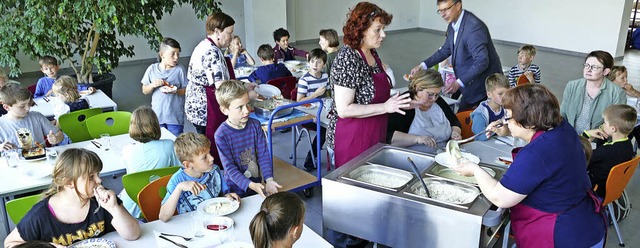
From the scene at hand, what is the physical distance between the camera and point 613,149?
3.41m

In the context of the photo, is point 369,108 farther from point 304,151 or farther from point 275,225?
point 304,151

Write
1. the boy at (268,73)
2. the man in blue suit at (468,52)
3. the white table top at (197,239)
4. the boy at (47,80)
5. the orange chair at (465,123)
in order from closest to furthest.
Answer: the white table top at (197,239) < the orange chair at (465,123) < the man in blue suit at (468,52) < the boy at (47,80) < the boy at (268,73)

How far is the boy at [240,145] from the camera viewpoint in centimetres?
297

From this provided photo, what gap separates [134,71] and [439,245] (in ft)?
27.7

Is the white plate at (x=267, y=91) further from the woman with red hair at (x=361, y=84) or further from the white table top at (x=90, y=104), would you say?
the woman with red hair at (x=361, y=84)

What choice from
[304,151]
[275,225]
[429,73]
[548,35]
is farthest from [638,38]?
[275,225]

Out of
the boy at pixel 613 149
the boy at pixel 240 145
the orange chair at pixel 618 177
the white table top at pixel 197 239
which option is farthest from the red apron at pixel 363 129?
the boy at pixel 613 149

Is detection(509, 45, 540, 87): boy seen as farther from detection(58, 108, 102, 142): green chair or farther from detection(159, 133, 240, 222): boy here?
detection(58, 108, 102, 142): green chair

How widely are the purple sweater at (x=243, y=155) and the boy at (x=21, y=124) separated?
4.61 feet

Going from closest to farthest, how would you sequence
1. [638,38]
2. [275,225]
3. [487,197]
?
[275,225] < [487,197] < [638,38]

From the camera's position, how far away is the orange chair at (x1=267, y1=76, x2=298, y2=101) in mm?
5473

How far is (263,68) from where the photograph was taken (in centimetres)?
580

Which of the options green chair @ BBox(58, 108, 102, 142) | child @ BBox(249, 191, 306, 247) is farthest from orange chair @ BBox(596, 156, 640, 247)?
green chair @ BBox(58, 108, 102, 142)

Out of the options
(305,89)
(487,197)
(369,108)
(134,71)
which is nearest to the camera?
(487,197)
